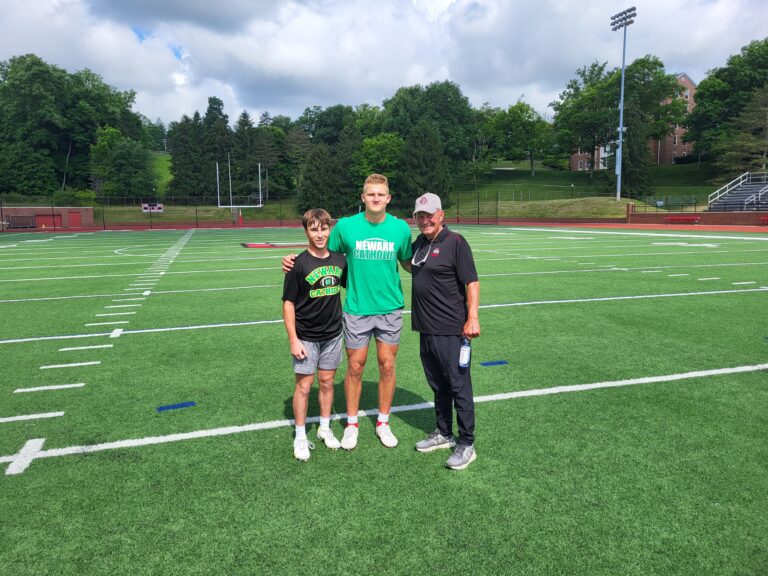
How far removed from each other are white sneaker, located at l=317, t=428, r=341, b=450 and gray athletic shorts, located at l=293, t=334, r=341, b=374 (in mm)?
483

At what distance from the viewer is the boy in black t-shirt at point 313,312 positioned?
3455 mm

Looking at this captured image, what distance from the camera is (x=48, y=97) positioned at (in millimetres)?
69438

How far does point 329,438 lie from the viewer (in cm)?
370

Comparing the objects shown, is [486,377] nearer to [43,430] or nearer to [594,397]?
[594,397]

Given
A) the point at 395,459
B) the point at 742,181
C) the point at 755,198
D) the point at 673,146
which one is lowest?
the point at 395,459

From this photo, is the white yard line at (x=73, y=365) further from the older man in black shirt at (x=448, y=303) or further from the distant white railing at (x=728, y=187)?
the distant white railing at (x=728, y=187)

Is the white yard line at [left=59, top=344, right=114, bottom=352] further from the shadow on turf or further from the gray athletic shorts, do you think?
the gray athletic shorts

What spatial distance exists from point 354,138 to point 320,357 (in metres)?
75.8

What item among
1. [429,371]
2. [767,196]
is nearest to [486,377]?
[429,371]

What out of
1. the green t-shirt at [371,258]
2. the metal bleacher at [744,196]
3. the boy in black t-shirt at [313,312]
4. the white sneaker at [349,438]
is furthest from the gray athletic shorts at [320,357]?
the metal bleacher at [744,196]

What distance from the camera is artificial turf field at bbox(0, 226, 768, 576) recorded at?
254 cm

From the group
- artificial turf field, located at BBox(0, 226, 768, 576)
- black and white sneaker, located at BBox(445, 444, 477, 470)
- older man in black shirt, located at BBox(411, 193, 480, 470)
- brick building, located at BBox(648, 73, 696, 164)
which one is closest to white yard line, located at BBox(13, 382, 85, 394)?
artificial turf field, located at BBox(0, 226, 768, 576)

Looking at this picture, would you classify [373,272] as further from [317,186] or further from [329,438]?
[317,186]

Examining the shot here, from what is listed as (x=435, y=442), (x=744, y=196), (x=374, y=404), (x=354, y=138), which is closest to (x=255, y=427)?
(x=374, y=404)
